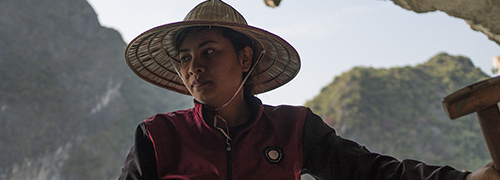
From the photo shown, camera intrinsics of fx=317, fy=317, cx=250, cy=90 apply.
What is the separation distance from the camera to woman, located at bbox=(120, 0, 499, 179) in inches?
39.4

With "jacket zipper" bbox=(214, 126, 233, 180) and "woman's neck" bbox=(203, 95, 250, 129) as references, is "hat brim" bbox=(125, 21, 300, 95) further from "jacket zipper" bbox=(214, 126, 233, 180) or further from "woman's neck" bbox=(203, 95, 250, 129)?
"jacket zipper" bbox=(214, 126, 233, 180)

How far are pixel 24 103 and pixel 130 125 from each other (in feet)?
23.7

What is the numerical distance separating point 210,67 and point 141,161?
373mm

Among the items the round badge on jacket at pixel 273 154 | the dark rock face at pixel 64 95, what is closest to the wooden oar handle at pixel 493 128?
the round badge on jacket at pixel 273 154

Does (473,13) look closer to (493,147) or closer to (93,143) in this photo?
(493,147)

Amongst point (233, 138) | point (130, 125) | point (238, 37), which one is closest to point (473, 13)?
point (238, 37)

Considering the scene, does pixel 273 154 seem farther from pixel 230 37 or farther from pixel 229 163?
pixel 230 37

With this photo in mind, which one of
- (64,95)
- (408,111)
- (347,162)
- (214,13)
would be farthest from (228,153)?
(64,95)

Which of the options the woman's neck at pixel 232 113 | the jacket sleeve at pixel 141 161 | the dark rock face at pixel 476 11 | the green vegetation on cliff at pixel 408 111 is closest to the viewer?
the jacket sleeve at pixel 141 161

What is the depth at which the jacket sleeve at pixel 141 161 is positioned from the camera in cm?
97

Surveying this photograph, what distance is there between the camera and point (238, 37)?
122 centimetres

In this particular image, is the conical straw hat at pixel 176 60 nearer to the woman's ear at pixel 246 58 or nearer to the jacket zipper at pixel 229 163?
the woman's ear at pixel 246 58

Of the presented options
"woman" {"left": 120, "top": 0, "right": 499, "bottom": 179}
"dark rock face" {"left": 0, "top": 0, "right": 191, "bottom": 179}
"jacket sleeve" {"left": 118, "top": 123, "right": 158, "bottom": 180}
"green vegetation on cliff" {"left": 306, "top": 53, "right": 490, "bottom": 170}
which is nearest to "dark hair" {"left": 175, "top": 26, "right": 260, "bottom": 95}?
"woman" {"left": 120, "top": 0, "right": 499, "bottom": 179}

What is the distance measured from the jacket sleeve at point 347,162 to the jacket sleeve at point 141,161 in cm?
51
